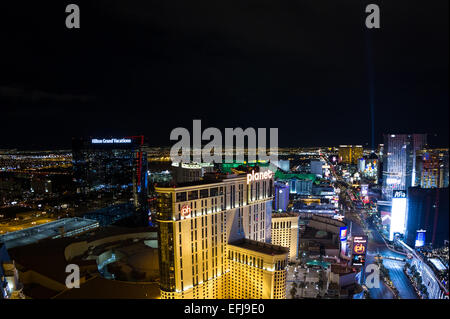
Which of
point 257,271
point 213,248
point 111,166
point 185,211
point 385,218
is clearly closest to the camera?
point 185,211

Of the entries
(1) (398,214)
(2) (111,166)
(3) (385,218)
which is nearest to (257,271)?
(1) (398,214)

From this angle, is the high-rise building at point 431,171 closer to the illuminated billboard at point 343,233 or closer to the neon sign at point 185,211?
the illuminated billboard at point 343,233

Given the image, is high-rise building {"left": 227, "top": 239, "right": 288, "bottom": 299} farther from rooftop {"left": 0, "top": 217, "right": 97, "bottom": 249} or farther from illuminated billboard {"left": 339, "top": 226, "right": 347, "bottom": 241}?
rooftop {"left": 0, "top": 217, "right": 97, "bottom": 249}

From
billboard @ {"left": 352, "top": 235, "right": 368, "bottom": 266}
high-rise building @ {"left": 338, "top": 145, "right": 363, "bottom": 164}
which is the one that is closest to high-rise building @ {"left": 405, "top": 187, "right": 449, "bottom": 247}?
billboard @ {"left": 352, "top": 235, "right": 368, "bottom": 266}

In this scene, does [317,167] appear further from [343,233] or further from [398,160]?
[343,233]
